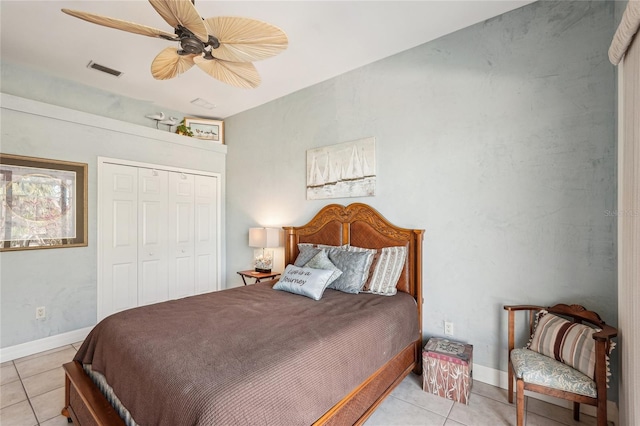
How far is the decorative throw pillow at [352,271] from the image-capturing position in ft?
8.52

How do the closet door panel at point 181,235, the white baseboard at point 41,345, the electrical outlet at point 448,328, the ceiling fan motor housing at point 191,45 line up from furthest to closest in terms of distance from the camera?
the closet door panel at point 181,235 < the white baseboard at point 41,345 < the electrical outlet at point 448,328 < the ceiling fan motor housing at point 191,45

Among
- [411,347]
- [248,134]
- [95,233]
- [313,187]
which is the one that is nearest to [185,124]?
[248,134]

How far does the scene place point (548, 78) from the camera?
216cm

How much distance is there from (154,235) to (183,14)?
3073 millimetres

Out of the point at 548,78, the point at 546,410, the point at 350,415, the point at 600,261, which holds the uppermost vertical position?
the point at 548,78

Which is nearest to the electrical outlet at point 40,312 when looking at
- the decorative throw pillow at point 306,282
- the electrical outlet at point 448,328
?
the decorative throw pillow at point 306,282

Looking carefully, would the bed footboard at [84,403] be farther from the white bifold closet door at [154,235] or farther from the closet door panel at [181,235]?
the closet door panel at [181,235]

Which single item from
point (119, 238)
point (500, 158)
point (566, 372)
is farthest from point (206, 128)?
point (566, 372)

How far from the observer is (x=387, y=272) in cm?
262

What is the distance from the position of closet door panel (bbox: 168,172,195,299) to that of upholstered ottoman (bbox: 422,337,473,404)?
3358 millimetres

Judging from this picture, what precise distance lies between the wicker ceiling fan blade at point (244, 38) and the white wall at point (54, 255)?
2.38m

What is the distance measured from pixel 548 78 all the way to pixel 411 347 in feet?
7.50

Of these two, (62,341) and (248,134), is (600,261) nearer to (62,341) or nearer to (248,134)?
(248,134)

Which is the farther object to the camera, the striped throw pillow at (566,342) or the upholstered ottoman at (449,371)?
the upholstered ottoman at (449,371)
